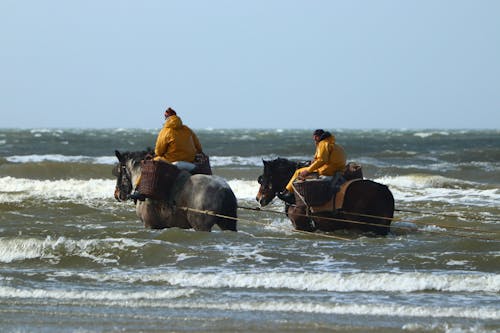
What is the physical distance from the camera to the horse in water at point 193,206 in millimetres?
12625

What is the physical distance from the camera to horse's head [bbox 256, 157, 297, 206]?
1389 centimetres

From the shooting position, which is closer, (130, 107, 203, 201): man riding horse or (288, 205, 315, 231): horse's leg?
(130, 107, 203, 201): man riding horse

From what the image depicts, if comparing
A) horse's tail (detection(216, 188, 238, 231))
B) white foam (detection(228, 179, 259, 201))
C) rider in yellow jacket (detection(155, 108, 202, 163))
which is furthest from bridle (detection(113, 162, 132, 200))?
white foam (detection(228, 179, 259, 201))

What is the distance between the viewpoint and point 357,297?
912 cm

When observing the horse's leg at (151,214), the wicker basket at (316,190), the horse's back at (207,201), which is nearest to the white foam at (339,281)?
the horse's back at (207,201)

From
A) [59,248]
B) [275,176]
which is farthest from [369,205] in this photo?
[59,248]

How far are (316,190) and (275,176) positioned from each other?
1173 millimetres

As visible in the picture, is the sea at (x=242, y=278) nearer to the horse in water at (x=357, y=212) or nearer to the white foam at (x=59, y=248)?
the white foam at (x=59, y=248)

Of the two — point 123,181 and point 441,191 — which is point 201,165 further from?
point 441,191

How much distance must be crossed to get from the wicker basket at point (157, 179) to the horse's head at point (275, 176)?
5.29 feet

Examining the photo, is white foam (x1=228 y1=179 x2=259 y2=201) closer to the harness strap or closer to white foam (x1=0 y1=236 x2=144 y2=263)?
the harness strap

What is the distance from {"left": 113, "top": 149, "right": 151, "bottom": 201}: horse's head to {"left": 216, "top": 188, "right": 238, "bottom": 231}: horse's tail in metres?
1.60

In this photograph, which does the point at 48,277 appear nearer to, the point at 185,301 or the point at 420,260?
the point at 185,301

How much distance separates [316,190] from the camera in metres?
12.9
